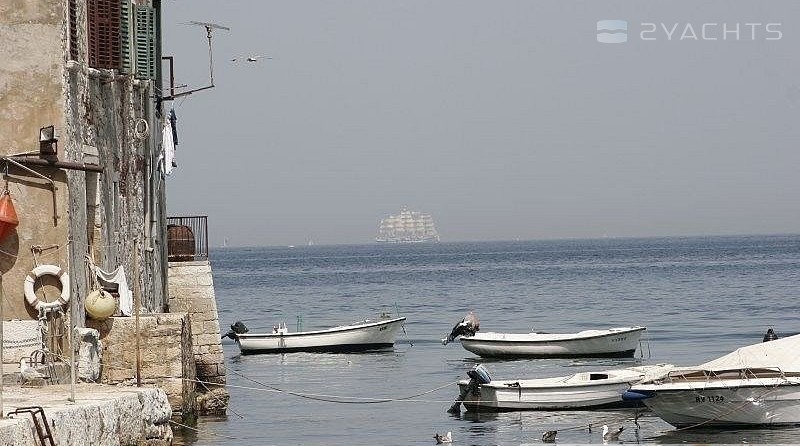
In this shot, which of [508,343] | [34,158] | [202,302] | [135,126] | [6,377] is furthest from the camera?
[508,343]

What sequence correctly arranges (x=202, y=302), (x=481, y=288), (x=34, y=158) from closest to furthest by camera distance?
(x=34, y=158) → (x=202, y=302) → (x=481, y=288)

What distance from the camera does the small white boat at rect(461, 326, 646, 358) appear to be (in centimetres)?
4238

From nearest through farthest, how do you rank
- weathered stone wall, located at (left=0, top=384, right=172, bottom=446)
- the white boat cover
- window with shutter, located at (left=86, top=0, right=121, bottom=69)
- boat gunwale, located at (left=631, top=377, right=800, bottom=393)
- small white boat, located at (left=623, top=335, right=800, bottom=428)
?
weathered stone wall, located at (left=0, top=384, right=172, bottom=446), window with shutter, located at (left=86, top=0, right=121, bottom=69), boat gunwale, located at (left=631, top=377, right=800, bottom=393), small white boat, located at (left=623, top=335, right=800, bottom=428), the white boat cover

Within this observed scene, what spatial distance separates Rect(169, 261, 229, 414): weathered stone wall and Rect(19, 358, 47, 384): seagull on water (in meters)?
6.99

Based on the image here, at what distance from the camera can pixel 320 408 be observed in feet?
98.1

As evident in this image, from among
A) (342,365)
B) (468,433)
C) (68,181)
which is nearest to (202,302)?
(468,433)

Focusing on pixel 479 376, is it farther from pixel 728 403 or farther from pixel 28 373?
pixel 28 373

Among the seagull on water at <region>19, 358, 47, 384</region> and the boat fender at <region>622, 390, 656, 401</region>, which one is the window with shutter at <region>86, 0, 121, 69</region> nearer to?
the seagull on water at <region>19, 358, 47, 384</region>

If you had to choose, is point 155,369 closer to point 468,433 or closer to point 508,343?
point 468,433

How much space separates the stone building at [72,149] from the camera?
19.5 meters

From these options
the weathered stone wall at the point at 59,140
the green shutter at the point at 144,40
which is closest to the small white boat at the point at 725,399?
the weathered stone wall at the point at 59,140

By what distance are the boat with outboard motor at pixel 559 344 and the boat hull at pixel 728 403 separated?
57.2ft

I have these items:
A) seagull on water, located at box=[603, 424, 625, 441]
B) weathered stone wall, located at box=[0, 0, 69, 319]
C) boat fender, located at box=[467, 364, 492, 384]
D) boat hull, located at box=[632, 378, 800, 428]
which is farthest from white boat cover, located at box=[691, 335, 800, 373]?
weathered stone wall, located at box=[0, 0, 69, 319]

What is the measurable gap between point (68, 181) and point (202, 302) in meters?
8.53
